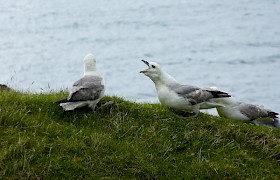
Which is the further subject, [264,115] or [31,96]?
[264,115]

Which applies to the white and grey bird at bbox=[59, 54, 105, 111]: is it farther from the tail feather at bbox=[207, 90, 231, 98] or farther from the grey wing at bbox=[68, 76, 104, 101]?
the tail feather at bbox=[207, 90, 231, 98]

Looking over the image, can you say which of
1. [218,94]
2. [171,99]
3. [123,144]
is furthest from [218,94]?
[123,144]

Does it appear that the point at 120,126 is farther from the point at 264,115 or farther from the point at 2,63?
the point at 2,63

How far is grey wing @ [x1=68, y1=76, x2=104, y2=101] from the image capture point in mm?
10688

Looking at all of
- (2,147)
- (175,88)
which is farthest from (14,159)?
(175,88)

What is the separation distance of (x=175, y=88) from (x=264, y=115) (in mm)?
2247

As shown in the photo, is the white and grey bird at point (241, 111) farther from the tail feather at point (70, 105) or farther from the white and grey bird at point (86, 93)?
the tail feather at point (70, 105)

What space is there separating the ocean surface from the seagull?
13097 mm

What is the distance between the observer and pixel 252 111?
41.5ft

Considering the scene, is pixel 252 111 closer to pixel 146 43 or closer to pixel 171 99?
pixel 171 99

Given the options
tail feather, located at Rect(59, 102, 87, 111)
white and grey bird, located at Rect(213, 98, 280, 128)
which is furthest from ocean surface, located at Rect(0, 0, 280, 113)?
tail feather, located at Rect(59, 102, 87, 111)

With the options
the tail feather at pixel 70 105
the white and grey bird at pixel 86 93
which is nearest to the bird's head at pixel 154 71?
the white and grey bird at pixel 86 93

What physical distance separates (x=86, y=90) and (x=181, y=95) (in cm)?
196

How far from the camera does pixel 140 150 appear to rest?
1011cm
